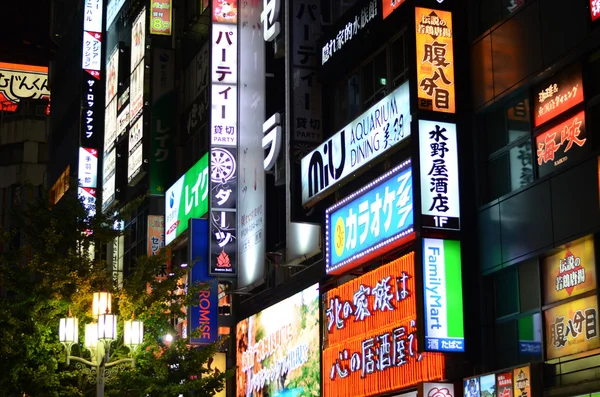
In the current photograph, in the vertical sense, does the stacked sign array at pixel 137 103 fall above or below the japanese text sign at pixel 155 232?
above

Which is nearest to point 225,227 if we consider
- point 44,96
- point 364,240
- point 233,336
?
point 233,336

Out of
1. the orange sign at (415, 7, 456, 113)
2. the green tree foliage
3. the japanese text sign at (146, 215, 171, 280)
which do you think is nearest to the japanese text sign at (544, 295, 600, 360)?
the orange sign at (415, 7, 456, 113)

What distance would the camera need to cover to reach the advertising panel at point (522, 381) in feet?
66.6

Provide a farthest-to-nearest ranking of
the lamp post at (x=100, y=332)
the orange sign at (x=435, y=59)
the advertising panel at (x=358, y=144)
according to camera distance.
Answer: the advertising panel at (x=358, y=144) < the orange sign at (x=435, y=59) < the lamp post at (x=100, y=332)

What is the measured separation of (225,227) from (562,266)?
55.4 feet

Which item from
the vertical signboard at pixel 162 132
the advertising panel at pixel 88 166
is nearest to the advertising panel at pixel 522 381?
the vertical signboard at pixel 162 132

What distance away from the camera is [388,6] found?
2653 cm

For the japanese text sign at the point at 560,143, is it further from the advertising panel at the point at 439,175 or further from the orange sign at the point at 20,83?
the orange sign at the point at 20,83

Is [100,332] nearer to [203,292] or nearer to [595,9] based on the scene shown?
[595,9]

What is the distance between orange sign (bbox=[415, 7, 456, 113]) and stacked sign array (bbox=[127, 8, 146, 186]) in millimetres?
24562

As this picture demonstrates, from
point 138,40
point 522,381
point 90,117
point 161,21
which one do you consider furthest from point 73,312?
point 90,117

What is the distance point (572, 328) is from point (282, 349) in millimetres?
14002

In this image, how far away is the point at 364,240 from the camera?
86.4 ft

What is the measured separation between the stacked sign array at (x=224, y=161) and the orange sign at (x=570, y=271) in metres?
16.2
